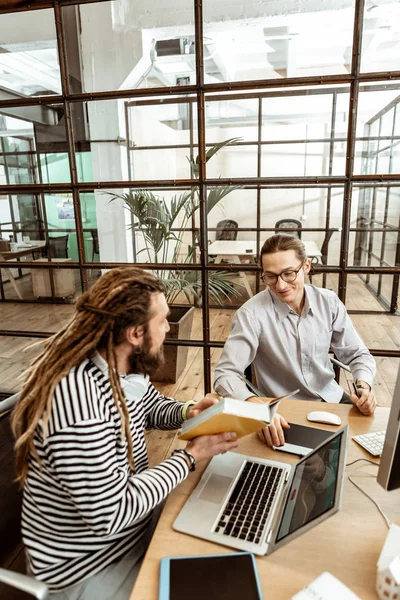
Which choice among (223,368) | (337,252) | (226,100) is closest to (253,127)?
(226,100)

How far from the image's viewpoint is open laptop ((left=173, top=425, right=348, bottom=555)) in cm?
77

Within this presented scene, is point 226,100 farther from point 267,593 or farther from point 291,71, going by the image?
point 267,593

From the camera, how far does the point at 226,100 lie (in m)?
1.96

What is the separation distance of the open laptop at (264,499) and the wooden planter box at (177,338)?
1253 millimetres

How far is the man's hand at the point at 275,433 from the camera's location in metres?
1.12

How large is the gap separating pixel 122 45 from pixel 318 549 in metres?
2.28

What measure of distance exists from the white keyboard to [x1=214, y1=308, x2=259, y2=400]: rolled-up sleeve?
18.6 inches

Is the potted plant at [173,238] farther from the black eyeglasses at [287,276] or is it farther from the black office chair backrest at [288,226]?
the black eyeglasses at [287,276]

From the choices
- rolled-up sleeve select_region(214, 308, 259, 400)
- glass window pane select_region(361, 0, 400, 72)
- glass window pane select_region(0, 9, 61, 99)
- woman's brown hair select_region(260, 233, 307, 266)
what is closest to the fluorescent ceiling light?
glass window pane select_region(0, 9, 61, 99)

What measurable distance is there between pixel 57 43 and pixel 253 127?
3.45 ft

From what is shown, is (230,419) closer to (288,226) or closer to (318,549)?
(318,549)

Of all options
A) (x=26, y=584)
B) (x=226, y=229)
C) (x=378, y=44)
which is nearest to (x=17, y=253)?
(x=226, y=229)

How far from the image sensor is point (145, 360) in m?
1.05

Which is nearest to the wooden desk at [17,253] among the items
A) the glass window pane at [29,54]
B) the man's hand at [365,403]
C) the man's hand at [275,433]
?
the glass window pane at [29,54]
